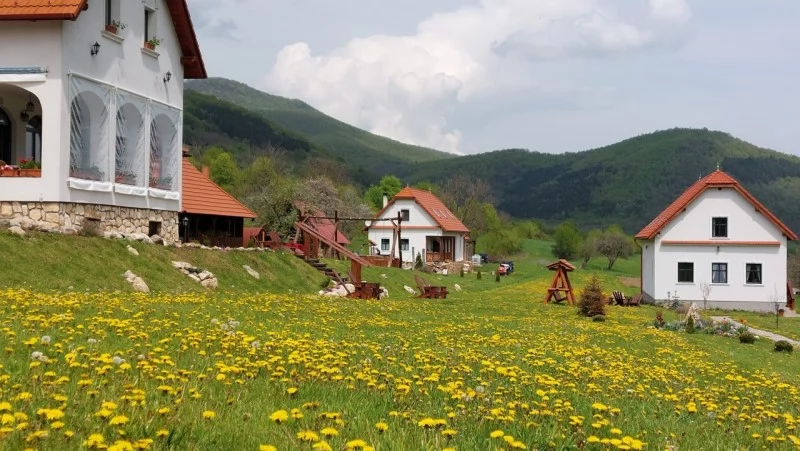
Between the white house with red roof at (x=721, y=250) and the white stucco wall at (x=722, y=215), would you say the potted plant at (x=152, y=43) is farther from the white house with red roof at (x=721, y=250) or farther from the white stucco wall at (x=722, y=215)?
the white stucco wall at (x=722, y=215)

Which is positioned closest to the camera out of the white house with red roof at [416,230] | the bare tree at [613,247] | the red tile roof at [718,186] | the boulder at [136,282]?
the boulder at [136,282]

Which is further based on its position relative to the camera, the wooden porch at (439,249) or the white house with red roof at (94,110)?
the wooden porch at (439,249)

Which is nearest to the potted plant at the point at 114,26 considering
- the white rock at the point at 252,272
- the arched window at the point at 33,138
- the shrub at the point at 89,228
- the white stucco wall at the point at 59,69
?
the white stucco wall at the point at 59,69

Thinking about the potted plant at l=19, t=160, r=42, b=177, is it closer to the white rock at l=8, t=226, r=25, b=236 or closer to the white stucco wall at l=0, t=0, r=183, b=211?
the white stucco wall at l=0, t=0, r=183, b=211

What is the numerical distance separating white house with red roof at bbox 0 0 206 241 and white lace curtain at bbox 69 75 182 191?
0.04 metres

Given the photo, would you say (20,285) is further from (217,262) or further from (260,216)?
(260,216)

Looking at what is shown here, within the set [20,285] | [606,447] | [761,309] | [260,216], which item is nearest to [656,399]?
[606,447]

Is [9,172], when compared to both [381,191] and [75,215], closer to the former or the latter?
[75,215]

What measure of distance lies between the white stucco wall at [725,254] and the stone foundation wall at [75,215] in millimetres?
33764

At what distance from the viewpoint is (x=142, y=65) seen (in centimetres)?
2786

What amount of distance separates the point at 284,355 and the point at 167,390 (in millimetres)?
3094

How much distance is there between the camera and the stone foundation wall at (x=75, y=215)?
77.3 ft

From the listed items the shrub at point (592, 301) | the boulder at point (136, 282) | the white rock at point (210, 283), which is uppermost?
the boulder at point (136, 282)

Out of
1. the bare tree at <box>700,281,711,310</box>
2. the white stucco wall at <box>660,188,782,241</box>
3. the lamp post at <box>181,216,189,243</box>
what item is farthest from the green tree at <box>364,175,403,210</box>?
the lamp post at <box>181,216,189,243</box>
